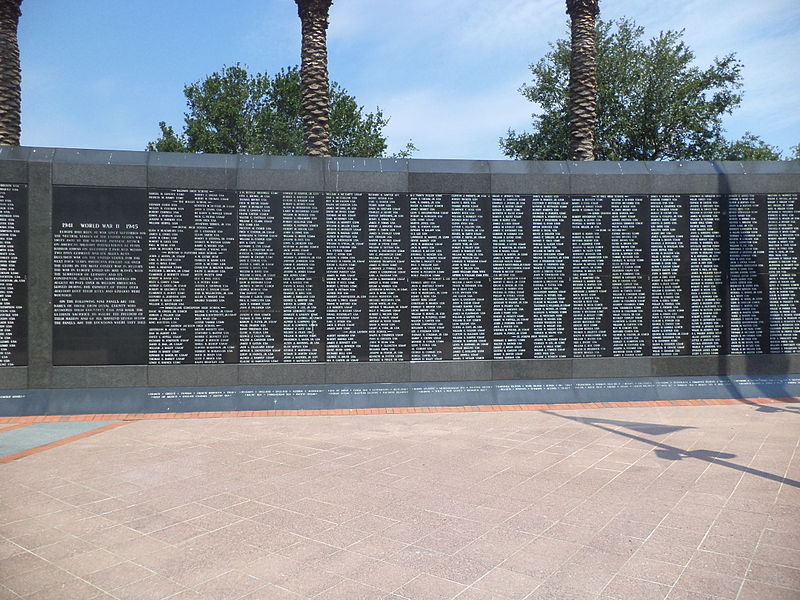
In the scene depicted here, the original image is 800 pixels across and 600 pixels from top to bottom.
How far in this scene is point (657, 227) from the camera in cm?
1098

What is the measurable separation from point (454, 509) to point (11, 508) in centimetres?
379

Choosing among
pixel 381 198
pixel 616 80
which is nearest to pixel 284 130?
pixel 616 80

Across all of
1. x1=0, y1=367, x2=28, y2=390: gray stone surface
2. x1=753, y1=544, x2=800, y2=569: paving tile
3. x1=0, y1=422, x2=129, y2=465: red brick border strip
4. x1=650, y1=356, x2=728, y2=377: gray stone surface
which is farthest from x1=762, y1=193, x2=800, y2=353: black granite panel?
x1=0, y1=367, x2=28, y2=390: gray stone surface

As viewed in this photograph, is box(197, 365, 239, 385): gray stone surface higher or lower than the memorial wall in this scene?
lower

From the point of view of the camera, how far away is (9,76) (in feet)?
42.6

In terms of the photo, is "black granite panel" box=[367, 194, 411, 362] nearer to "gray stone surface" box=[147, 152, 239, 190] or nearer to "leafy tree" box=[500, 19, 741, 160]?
"gray stone surface" box=[147, 152, 239, 190]

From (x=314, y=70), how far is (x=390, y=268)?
5768 millimetres

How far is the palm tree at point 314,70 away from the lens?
13602mm

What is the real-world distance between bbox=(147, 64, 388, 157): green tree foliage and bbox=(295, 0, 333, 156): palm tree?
16.7 meters

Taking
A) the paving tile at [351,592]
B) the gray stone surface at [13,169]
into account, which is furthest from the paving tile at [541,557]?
the gray stone surface at [13,169]

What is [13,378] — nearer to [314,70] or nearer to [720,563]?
[314,70]

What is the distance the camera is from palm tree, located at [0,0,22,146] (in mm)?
12695

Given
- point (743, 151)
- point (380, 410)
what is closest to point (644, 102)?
point (743, 151)

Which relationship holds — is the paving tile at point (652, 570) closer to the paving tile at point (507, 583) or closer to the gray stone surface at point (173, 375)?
the paving tile at point (507, 583)
